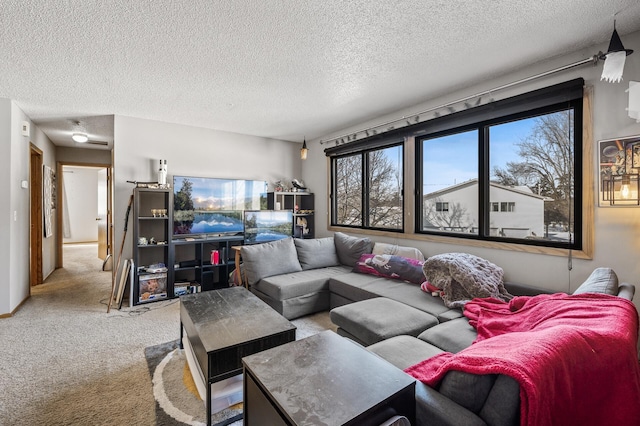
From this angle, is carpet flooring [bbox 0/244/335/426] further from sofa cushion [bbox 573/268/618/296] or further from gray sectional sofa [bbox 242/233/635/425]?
sofa cushion [bbox 573/268/618/296]

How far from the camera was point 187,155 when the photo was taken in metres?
4.52

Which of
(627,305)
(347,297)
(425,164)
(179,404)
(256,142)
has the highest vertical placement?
(256,142)

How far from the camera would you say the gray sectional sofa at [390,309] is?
0.97 metres

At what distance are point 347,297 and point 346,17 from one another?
2.51 m

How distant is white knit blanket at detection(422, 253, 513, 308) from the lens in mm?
2484

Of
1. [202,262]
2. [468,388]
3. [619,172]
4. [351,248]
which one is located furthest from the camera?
[202,262]

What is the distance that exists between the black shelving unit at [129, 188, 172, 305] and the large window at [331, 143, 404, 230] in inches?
102

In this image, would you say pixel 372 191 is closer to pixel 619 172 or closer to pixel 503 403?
pixel 619 172

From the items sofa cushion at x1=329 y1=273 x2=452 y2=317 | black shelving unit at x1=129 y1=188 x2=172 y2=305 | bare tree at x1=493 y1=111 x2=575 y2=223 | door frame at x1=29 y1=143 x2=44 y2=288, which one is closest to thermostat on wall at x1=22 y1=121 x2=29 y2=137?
door frame at x1=29 y1=143 x2=44 y2=288

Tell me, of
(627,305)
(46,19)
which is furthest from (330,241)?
(46,19)

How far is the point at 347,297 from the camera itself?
125 inches

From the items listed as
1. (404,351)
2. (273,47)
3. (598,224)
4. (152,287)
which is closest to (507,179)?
(598,224)

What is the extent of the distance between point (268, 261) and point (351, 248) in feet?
3.72

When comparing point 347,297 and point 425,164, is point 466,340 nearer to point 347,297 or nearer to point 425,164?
point 347,297
